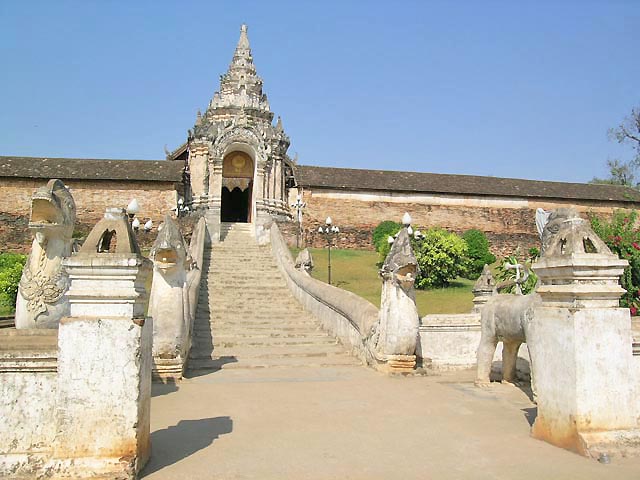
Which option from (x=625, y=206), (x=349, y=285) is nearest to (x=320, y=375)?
(x=349, y=285)

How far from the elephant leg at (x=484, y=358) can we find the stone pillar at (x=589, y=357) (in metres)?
2.50

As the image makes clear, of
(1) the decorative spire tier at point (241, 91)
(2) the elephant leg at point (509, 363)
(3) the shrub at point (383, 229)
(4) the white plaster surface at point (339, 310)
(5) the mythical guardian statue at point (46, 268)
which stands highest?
(1) the decorative spire tier at point (241, 91)

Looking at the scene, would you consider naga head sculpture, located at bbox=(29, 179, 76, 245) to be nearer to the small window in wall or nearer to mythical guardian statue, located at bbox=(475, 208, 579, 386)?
the small window in wall

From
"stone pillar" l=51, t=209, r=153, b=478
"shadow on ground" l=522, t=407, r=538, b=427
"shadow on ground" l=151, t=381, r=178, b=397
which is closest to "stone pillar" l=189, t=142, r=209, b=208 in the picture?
"shadow on ground" l=151, t=381, r=178, b=397

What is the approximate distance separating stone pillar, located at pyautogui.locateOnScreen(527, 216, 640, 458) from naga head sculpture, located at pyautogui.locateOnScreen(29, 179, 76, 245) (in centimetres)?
460

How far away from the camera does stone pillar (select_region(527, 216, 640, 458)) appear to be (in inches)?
173

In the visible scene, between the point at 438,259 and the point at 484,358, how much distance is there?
1503cm

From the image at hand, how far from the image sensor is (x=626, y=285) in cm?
1181

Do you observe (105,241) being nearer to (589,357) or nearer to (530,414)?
(589,357)

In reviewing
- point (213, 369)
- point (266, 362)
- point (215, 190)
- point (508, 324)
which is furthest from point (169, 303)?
point (215, 190)

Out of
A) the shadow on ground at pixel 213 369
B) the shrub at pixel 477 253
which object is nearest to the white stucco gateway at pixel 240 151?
the shrub at pixel 477 253

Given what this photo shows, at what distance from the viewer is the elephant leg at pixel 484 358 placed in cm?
725

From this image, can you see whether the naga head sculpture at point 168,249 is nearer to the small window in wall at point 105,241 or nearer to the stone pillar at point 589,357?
the small window in wall at point 105,241

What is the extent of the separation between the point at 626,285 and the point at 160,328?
9661 mm
